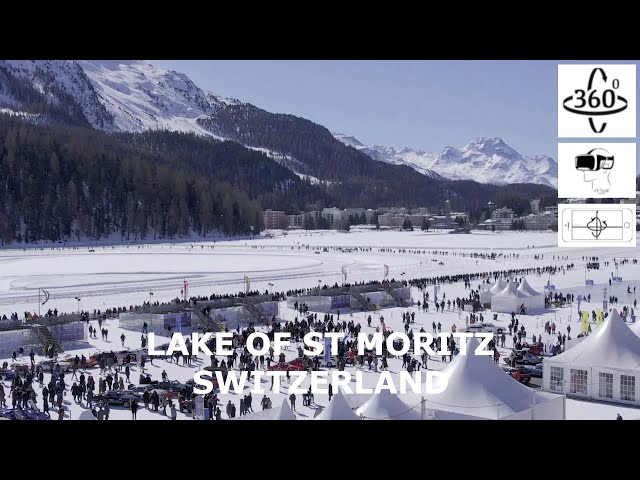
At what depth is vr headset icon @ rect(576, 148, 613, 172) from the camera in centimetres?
941

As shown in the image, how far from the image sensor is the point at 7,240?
9194 cm

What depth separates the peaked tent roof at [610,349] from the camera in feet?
55.6

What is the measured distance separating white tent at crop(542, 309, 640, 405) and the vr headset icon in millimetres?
8227

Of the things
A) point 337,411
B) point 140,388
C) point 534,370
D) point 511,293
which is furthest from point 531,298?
point 337,411

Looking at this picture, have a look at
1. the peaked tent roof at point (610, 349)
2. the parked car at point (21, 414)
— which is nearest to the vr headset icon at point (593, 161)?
the peaked tent roof at point (610, 349)

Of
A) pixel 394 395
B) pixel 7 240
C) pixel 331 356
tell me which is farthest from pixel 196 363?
pixel 7 240

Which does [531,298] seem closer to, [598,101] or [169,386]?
[169,386]

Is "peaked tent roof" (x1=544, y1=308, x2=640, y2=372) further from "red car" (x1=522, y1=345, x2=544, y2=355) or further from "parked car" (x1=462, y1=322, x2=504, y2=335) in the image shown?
"parked car" (x1=462, y1=322, x2=504, y2=335)

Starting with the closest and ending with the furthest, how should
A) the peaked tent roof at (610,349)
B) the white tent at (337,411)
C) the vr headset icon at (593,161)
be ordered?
1. the vr headset icon at (593,161)
2. the white tent at (337,411)
3. the peaked tent roof at (610,349)

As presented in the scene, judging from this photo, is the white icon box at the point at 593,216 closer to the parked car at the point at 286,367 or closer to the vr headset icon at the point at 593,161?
the vr headset icon at the point at 593,161

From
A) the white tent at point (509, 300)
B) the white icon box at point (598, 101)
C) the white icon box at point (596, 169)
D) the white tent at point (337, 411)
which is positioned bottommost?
A: the white tent at point (509, 300)

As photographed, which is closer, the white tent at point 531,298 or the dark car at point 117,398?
the dark car at point 117,398

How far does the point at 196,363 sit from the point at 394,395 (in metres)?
9.90

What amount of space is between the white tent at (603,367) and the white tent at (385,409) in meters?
6.20
